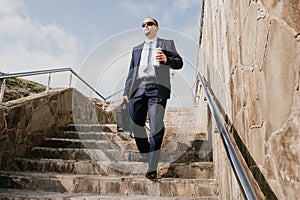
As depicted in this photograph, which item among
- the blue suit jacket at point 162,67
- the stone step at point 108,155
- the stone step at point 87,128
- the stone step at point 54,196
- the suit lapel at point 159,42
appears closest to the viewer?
the stone step at point 54,196

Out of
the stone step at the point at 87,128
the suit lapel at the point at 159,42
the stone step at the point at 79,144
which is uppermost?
the suit lapel at the point at 159,42

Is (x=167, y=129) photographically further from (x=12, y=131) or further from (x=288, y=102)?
(x=288, y=102)

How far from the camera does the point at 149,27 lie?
2.61 meters

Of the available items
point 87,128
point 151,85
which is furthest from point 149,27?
point 87,128

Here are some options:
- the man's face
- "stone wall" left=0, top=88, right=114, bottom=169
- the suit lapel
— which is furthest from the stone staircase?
the man's face

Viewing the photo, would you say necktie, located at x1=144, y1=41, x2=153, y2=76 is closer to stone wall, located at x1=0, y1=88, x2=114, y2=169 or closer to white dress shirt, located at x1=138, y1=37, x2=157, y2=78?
white dress shirt, located at x1=138, y1=37, x2=157, y2=78

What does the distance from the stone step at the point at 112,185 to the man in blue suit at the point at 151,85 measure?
125mm

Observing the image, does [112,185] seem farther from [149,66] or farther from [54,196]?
[149,66]

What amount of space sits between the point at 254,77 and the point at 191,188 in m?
1.39

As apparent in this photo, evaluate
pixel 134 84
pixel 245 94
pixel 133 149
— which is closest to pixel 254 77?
pixel 245 94

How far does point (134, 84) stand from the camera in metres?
2.58

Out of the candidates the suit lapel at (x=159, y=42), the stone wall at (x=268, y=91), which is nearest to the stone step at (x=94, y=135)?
the suit lapel at (x=159, y=42)

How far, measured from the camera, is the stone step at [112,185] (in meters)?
2.35

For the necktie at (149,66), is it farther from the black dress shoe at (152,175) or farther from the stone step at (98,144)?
the stone step at (98,144)
